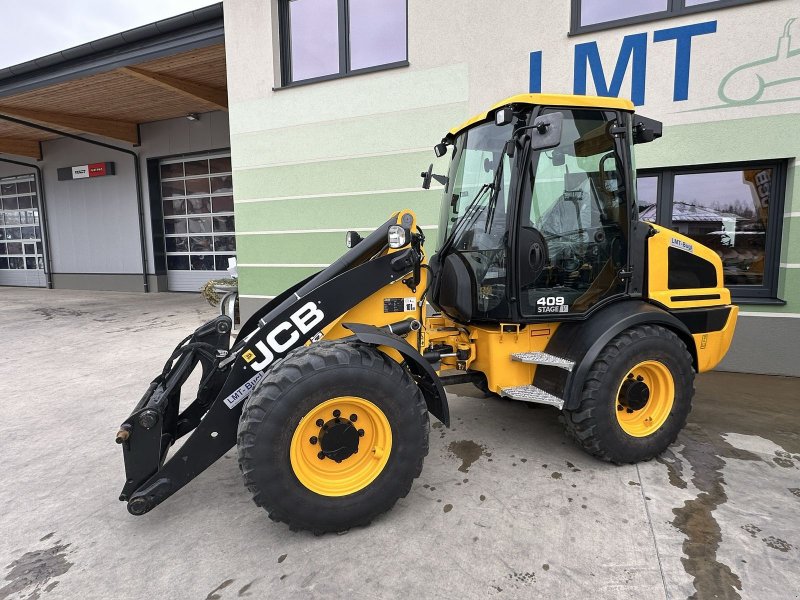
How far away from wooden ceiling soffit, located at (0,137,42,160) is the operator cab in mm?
17232

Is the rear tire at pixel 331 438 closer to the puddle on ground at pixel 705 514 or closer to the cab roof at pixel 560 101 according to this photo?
the puddle on ground at pixel 705 514

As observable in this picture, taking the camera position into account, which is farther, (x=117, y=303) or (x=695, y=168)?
(x=117, y=303)

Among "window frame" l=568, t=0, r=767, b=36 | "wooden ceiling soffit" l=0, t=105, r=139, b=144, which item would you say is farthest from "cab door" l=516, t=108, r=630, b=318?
"wooden ceiling soffit" l=0, t=105, r=139, b=144

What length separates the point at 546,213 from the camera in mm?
2998

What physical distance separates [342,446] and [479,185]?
1870 millimetres

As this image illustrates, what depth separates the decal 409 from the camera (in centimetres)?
303

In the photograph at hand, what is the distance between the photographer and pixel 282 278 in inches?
293

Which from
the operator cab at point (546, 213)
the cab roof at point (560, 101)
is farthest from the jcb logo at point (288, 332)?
the cab roof at point (560, 101)

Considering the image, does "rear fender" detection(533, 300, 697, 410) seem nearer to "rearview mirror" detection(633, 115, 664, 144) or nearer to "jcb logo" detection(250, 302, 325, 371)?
"rearview mirror" detection(633, 115, 664, 144)

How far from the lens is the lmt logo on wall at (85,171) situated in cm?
1392

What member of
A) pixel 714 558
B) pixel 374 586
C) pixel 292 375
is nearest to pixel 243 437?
pixel 292 375

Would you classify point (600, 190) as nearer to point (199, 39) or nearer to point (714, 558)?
point (714, 558)

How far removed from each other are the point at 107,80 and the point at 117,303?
16.3 ft

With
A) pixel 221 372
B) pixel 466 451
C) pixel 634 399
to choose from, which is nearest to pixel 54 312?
pixel 221 372
